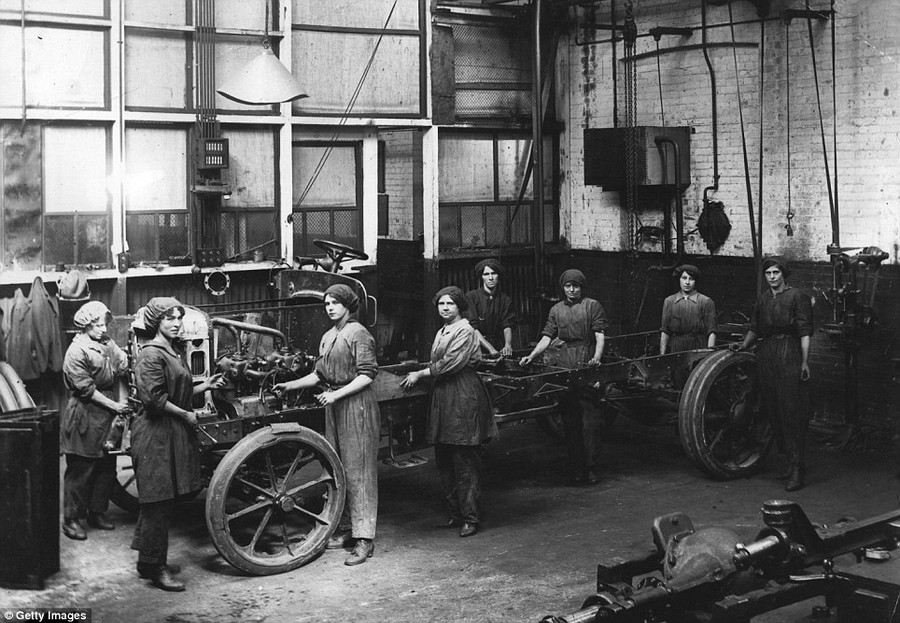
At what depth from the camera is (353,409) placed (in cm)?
679

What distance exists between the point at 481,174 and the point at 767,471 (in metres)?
4.99

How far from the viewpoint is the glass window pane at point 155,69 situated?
989 centimetres

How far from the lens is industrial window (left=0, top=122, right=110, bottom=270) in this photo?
9.33 meters

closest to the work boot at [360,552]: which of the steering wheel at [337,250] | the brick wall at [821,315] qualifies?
the steering wheel at [337,250]

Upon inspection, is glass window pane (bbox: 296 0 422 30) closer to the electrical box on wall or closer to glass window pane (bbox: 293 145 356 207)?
glass window pane (bbox: 293 145 356 207)

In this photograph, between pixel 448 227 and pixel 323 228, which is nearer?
pixel 323 228

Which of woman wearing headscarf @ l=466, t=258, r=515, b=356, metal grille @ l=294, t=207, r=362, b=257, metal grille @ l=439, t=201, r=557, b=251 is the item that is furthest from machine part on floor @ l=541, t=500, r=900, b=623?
metal grille @ l=439, t=201, r=557, b=251

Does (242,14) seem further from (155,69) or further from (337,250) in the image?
(337,250)

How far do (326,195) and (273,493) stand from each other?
5230mm

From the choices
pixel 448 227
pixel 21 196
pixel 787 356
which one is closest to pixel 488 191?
pixel 448 227

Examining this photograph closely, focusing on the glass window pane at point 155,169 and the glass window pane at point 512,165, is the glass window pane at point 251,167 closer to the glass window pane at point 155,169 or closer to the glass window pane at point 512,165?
the glass window pane at point 155,169

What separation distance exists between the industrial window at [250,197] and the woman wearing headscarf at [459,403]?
394 centimetres

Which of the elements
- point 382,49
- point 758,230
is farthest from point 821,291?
point 382,49

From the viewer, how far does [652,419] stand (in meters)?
9.25
